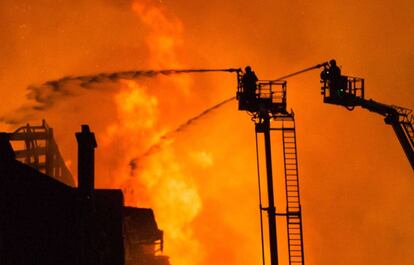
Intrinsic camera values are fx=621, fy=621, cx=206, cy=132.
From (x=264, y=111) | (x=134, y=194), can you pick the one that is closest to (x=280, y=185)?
(x=134, y=194)

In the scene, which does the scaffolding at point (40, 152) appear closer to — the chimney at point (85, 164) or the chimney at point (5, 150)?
the chimney at point (85, 164)

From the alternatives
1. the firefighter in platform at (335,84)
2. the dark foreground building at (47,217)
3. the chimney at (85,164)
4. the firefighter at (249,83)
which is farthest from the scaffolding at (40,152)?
the firefighter in platform at (335,84)

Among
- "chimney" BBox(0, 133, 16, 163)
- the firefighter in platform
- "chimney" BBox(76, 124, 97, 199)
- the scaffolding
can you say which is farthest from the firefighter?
the scaffolding

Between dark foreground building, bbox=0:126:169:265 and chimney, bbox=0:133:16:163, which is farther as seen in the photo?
chimney, bbox=0:133:16:163

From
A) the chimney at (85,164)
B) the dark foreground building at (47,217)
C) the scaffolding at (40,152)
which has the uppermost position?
the scaffolding at (40,152)

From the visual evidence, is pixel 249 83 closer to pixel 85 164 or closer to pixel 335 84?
pixel 335 84

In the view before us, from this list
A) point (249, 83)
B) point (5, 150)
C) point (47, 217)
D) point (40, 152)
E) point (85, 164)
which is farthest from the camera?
point (40, 152)

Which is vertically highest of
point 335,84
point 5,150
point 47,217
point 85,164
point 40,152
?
point 335,84

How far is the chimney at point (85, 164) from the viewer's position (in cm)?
1888

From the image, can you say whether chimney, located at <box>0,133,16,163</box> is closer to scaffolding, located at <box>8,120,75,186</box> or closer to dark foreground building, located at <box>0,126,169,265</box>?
dark foreground building, located at <box>0,126,169,265</box>

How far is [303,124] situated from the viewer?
44188mm

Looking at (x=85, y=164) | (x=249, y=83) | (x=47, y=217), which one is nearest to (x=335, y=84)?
(x=249, y=83)

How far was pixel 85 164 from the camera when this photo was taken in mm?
19219

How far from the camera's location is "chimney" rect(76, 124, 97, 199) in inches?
743
